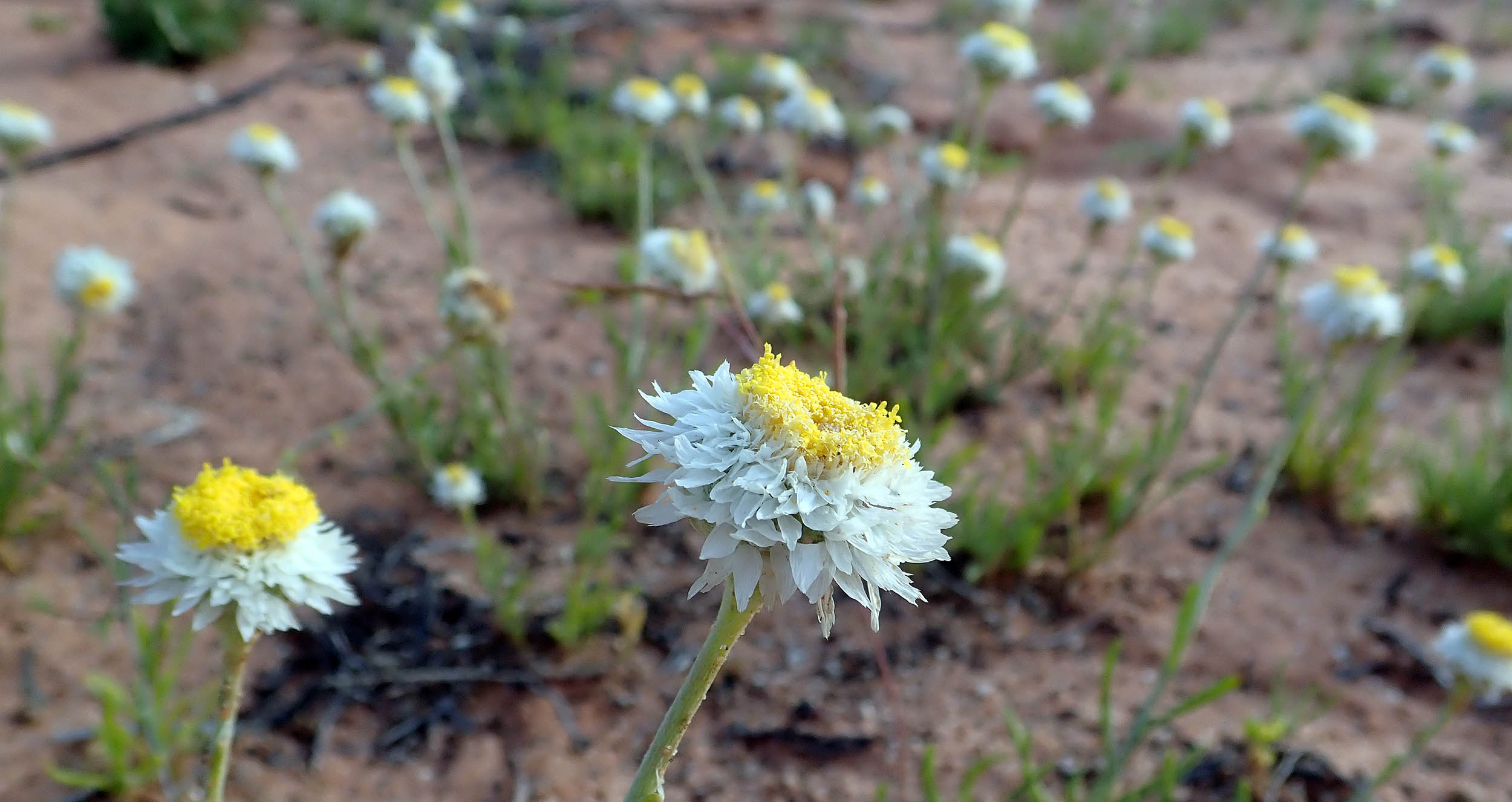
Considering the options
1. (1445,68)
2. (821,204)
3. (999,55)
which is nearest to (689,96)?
(821,204)

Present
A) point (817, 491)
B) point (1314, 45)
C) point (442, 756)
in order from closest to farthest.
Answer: point (817, 491), point (442, 756), point (1314, 45)

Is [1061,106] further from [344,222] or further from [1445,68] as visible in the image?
[344,222]

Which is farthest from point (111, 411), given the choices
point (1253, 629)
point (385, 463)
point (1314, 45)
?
point (1314, 45)

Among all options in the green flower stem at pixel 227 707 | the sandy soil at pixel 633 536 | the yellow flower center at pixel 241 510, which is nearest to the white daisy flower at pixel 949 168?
the sandy soil at pixel 633 536

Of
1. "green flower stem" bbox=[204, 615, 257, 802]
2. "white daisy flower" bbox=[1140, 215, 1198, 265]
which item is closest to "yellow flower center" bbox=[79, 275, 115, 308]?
"green flower stem" bbox=[204, 615, 257, 802]

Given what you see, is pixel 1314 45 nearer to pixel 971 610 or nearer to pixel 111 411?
Result: pixel 971 610

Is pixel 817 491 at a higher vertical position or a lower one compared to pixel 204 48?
higher

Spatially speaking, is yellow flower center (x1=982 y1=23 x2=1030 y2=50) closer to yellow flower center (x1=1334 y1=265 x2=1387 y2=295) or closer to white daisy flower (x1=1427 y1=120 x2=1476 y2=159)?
yellow flower center (x1=1334 y1=265 x2=1387 y2=295)
